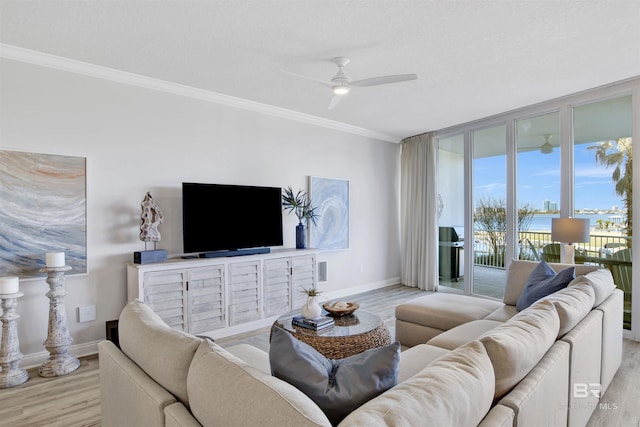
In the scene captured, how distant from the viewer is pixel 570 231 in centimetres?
357

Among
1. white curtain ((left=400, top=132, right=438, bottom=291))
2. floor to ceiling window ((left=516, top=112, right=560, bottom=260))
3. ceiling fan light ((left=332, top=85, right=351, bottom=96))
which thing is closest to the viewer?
ceiling fan light ((left=332, top=85, right=351, bottom=96))

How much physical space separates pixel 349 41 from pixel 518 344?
7.93ft

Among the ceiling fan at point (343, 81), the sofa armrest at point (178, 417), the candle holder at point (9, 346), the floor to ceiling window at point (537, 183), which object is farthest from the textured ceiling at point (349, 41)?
the sofa armrest at point (178, 417)

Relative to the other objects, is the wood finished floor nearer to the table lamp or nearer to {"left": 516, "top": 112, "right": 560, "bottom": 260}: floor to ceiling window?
the table lamp

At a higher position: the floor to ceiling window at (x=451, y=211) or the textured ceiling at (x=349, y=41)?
the textured ceiling at (x=349, y=41)

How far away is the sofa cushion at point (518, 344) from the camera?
126 centimetres

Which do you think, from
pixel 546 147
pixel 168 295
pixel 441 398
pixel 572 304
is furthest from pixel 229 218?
pixel 546 147

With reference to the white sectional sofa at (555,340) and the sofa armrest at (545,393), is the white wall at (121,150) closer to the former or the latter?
the white sectional sofa at (555,340)

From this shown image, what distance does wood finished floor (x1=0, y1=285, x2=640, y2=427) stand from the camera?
7.25 ft

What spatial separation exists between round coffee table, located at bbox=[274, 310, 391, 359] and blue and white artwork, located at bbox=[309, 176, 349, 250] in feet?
7.98

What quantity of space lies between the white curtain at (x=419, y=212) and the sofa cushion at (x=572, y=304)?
3.46 meters

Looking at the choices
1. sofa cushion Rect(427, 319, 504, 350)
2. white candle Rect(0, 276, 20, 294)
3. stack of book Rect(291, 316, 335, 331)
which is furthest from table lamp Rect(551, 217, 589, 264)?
white candle Rect(0, 276, 20, 294)

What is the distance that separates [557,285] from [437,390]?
7.15 ft

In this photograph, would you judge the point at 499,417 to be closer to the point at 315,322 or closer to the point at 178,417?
the point at 178,417
